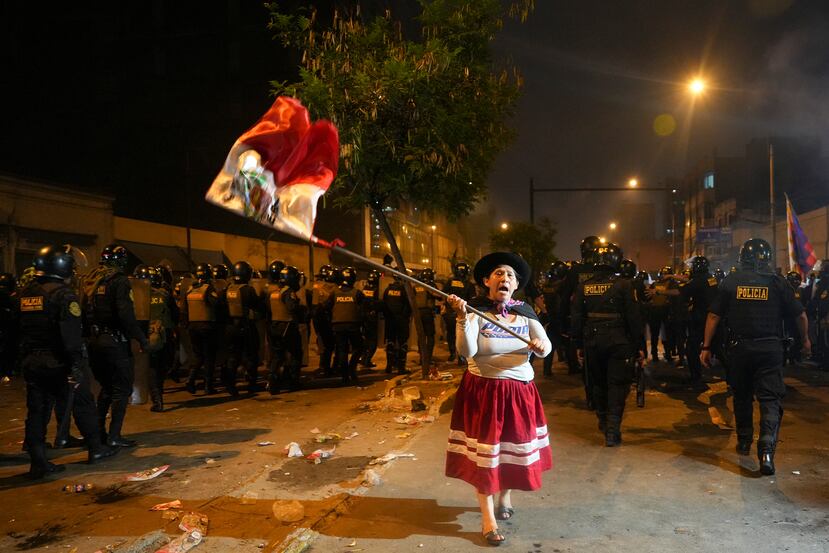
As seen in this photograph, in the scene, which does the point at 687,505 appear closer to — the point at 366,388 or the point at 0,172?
the point at 366,388

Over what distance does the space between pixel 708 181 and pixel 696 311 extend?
62037 millimetres

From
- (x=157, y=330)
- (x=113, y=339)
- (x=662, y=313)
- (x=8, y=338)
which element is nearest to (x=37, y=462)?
(x=113, y=339)

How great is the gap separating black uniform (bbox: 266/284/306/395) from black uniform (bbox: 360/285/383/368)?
1.61 m

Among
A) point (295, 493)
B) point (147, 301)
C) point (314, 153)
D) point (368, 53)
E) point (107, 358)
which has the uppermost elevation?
point (368, 53)

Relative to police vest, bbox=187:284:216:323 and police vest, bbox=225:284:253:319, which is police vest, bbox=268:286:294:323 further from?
police vest, bbox=187:284:216:323

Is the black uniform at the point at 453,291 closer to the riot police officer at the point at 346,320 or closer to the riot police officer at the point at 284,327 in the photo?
the riot police officer at the point at 346,320

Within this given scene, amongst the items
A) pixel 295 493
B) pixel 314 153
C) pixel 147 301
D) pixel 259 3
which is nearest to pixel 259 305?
pixel 147 301

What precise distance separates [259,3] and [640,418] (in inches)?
1264

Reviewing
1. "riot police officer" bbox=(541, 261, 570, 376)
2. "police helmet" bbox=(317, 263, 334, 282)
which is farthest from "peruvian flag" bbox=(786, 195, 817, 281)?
"police helmet" bbox=(317, 263, 334, 282)

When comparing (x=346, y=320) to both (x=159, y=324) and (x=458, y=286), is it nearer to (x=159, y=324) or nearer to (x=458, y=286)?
(x=458, y=286)

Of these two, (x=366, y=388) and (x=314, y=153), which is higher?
(x=314, y=153)

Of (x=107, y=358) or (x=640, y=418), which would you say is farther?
(x=640, y=418)

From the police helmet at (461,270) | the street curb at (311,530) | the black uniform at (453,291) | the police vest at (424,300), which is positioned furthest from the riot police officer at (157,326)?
the police helmet at (461,270)

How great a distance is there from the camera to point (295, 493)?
16.9ft
